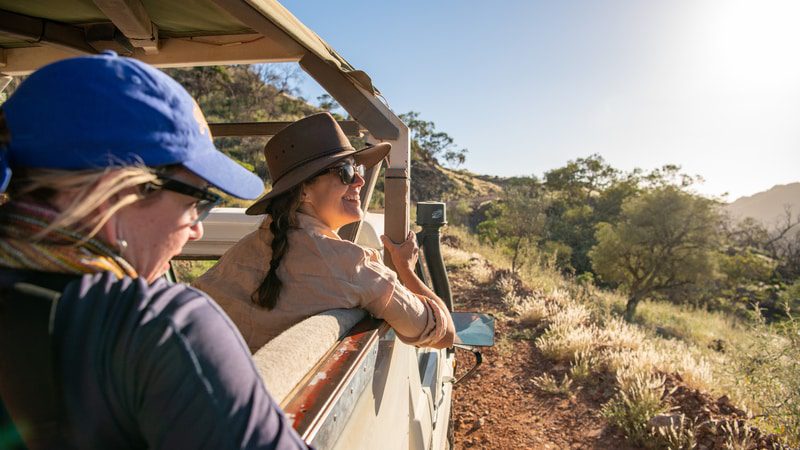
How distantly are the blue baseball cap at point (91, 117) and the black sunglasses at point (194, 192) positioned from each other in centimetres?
3

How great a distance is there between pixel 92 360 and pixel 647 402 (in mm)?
4544

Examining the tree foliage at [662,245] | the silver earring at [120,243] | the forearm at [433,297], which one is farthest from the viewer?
the tree foliage at [662,245]

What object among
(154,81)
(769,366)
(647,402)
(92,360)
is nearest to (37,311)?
(92,360)

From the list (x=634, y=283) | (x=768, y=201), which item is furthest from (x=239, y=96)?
(x=768, y=201)

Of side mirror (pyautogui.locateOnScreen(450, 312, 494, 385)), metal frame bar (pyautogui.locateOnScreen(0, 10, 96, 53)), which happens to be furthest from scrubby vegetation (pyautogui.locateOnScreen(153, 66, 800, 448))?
metal frame bar (pyautogui.locateOnScreen(0, 10, 96, 53))

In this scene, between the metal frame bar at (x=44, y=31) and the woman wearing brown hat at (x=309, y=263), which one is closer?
the woman wearing brown hat at (x=309, y=263)

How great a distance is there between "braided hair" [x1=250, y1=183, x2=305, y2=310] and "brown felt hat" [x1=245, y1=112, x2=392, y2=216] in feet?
0.18

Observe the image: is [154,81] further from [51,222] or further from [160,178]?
[51,222]

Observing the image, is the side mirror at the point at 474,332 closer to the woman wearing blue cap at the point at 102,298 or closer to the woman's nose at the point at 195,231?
the woman's nose at the point at 195,231

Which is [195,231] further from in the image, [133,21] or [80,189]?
[133,21]

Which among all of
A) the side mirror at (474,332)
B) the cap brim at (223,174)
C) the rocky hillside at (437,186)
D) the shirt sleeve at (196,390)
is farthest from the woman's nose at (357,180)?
the rocky hillside at (437,186)

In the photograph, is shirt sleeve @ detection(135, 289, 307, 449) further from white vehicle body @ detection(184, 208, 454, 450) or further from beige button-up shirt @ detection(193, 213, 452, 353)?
beige button-up shirt @ detection(193, 213, 452, 353)

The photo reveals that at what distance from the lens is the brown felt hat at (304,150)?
1.81 m

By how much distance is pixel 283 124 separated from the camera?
253 centimetres
